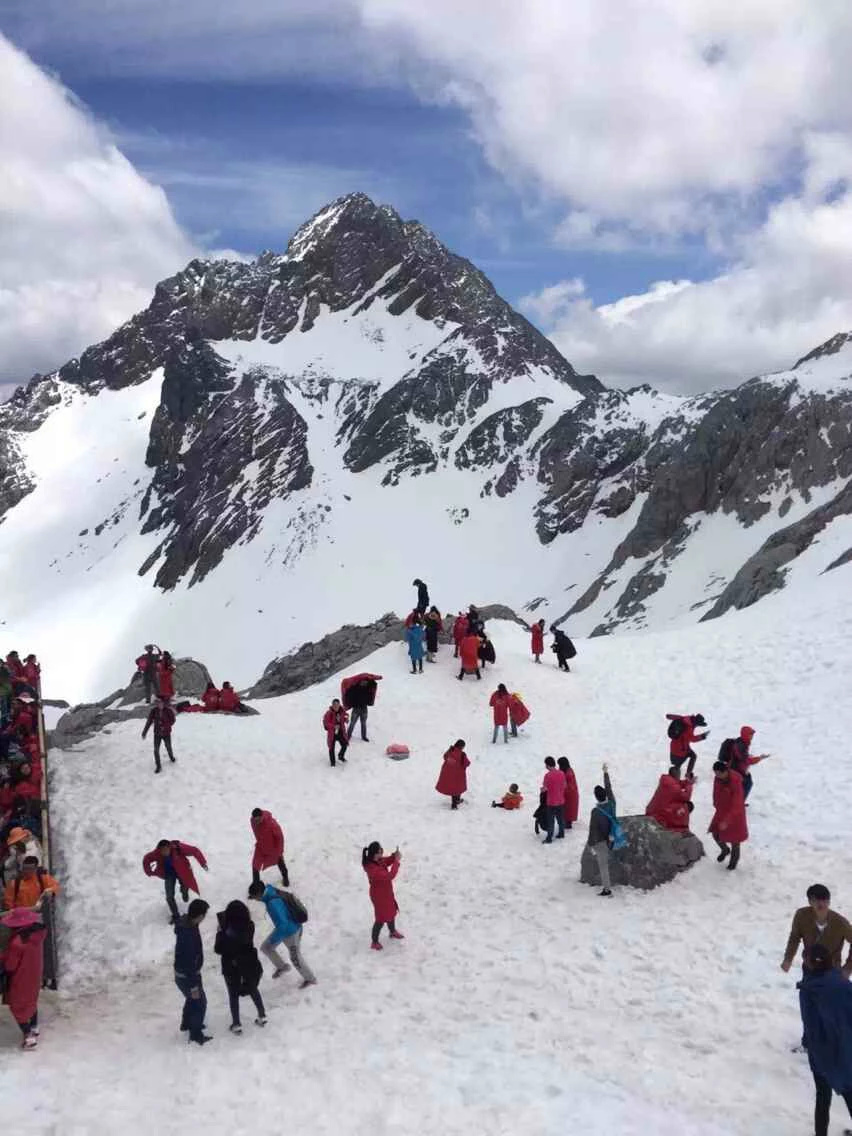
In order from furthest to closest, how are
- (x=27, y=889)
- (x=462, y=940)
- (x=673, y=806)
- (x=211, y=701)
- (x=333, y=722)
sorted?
(x=211, y=701)
(x=333, y=722)
(x=673, y=806)
(x=462, y=940)
(x=27, y=889)

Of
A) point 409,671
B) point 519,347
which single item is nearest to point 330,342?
point 519,347

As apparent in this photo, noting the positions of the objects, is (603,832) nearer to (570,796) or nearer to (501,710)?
(570,796)

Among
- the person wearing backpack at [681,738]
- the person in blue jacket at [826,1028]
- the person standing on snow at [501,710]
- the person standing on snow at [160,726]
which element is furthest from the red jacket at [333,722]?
the person in blue jacket at [826,1028]

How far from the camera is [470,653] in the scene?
2834cm

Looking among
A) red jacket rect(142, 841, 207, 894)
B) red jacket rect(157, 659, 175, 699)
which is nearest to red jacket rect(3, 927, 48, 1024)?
red jacket rect(142, 841, 207, 894)

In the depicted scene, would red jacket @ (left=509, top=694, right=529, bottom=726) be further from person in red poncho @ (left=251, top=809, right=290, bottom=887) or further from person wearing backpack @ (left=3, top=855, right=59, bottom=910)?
person wearing backpack @ (left=3, top=855, right=59, bottom=910)

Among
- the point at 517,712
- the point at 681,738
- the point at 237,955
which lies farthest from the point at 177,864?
the point at 517,712

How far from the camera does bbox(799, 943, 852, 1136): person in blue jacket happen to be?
6.86 m

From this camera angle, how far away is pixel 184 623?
10000 centimetres

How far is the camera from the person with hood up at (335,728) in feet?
72.7

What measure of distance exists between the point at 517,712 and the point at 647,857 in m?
9.93

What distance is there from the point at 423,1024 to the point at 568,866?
559 centimetres

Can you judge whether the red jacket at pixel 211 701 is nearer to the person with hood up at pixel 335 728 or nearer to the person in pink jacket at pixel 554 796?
the person with hood up at pixel 335 728

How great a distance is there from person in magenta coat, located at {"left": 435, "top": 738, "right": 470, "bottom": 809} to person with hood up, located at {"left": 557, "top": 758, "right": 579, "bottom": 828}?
311 cm
